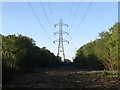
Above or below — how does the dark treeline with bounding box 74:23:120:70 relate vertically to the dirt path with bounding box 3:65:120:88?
above

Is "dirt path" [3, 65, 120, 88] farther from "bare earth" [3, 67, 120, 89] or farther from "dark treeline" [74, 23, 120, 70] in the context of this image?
"dark treeline" [74, 23, 120, 70]

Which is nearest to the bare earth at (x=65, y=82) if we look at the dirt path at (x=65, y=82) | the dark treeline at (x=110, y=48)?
the dirt path at (x=65, y=82)

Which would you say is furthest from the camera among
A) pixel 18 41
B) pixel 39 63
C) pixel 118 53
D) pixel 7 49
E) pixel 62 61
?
pixel 62 61

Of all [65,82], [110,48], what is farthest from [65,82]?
[110,48]

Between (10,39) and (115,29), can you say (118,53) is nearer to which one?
(115,29)

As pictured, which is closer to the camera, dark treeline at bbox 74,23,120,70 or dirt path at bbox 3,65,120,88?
dirt path at bbox 3,65,120,88

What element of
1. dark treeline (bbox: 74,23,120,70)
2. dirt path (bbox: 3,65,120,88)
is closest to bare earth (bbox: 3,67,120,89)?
dirt path (bbox: 3,65,120,88)

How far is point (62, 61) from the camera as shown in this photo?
490 ft

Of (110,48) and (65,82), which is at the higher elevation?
(110,48)

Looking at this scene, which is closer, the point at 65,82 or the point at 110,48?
the point at 65,82

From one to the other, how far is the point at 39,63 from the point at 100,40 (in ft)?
137

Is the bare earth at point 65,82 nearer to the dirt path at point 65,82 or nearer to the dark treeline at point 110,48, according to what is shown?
the dirt path at point 65,82

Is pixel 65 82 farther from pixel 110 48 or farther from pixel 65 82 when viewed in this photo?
pixel 110 48

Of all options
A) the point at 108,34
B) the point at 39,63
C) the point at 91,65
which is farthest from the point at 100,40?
the point at 39,63
